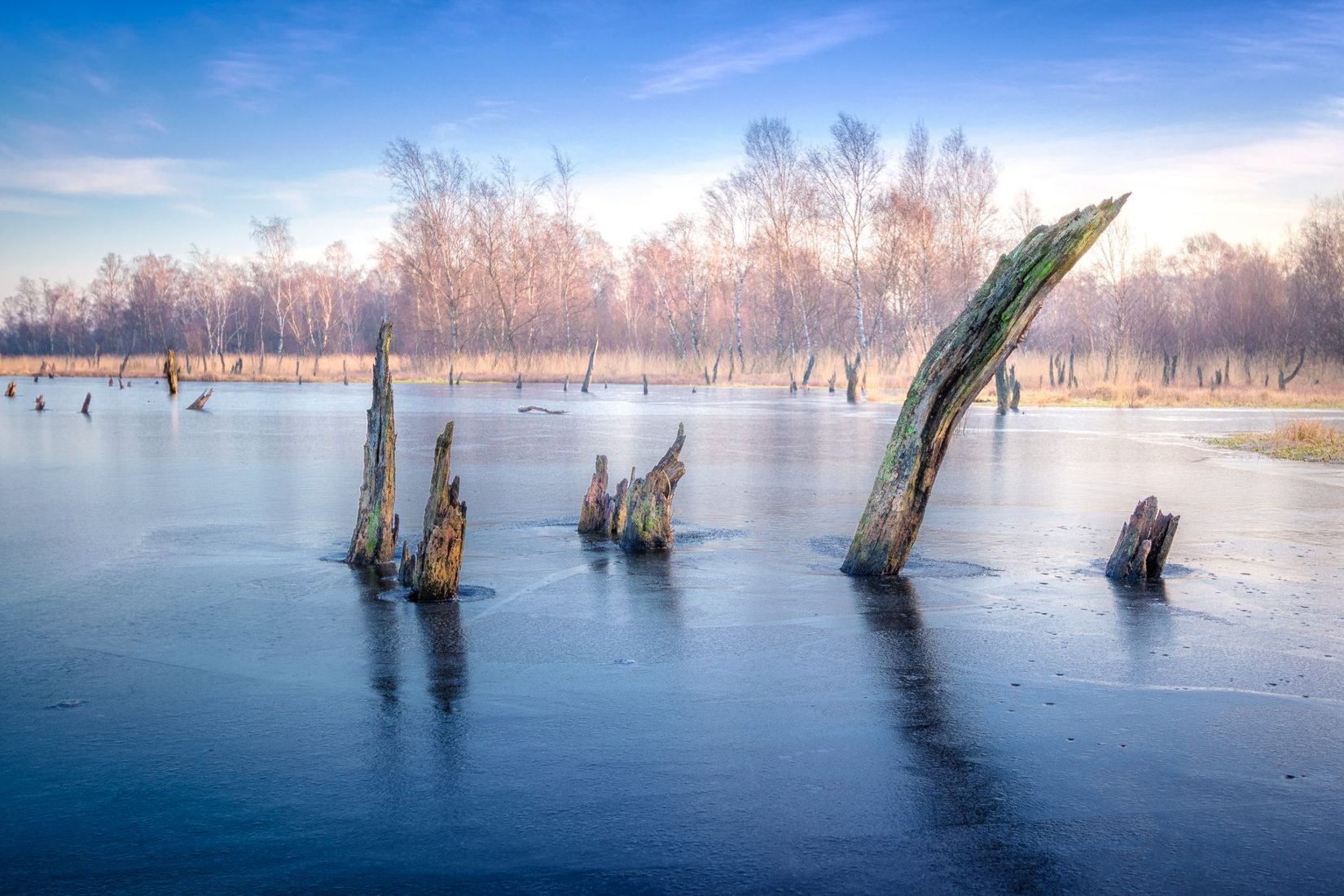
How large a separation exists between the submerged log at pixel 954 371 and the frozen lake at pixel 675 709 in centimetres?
50

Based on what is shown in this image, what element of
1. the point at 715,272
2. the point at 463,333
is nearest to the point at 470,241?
the point at 463,333

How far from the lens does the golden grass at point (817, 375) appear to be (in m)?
41.4

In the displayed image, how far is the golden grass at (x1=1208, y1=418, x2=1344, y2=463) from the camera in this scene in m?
20.1

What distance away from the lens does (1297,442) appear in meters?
21.5

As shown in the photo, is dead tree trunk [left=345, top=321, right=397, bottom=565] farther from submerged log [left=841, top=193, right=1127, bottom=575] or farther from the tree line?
the tree line

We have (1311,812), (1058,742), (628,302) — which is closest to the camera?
(1311,812)

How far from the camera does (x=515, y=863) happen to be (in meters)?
4.04

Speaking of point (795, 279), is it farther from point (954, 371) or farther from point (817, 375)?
point (954, 371)

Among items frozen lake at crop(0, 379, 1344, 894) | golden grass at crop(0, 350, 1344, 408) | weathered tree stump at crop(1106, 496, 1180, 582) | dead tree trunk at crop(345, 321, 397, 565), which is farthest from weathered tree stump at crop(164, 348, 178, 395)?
weathered tree stump at crop(1106, 496, 1180, 582)

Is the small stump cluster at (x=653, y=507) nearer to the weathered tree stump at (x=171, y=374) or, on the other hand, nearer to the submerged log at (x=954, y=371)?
the submerged log at (x=954, y=371)

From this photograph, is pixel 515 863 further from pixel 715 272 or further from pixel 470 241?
pixel 470 241

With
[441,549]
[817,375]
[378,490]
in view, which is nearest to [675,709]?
[441,549]

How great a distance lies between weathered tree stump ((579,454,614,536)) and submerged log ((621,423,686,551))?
2.49ft

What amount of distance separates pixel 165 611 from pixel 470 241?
64194 mm
